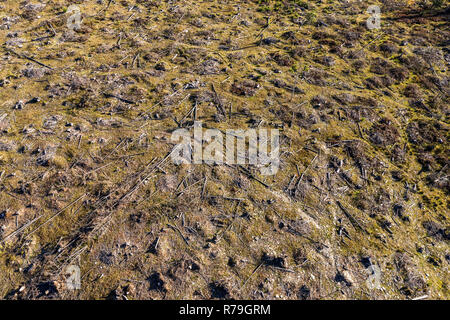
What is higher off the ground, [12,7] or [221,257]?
[12,7]

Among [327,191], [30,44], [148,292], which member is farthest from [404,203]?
[30,44]

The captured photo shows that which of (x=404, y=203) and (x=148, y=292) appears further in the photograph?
(x=404, y=203)

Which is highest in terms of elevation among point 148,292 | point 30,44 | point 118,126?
point 30,44

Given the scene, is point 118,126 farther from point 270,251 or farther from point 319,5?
point 319,5

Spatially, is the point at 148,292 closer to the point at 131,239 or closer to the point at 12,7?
the point at 131,239
